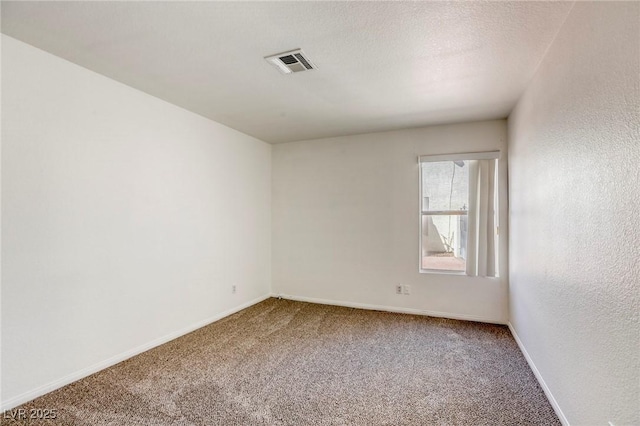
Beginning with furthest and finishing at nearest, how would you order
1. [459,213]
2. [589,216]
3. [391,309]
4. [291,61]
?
[391,309], [459,213], [291,61], [589,216]

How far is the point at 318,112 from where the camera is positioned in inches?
133

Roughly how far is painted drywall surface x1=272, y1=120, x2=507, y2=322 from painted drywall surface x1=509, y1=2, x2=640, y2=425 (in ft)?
4.23

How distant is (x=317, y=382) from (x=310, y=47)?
2.51 meters

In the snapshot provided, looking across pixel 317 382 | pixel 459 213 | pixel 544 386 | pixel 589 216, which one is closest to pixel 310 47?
pixel 589 216

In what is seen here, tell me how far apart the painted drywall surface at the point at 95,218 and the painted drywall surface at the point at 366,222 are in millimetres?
1233

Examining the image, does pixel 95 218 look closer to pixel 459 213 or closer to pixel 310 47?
pixel 310 47

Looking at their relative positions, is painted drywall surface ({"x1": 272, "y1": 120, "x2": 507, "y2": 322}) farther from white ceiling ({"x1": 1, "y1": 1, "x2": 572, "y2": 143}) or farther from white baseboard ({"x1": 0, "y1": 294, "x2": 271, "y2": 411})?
white baseboard ({"x1": 0, "y1": 294, "x2": 271, "y2": 411})

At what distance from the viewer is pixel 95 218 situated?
245 centimetres

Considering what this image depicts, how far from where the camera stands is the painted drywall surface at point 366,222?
147 inches

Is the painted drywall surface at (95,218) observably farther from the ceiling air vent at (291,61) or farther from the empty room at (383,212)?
the ceiling air vent at (291,61)

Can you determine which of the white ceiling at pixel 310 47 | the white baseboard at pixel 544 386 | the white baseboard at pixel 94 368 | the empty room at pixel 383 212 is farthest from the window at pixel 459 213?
the white baseboard at pixel 94 368

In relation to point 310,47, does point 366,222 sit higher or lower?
lower

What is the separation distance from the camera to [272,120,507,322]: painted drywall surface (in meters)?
3.72

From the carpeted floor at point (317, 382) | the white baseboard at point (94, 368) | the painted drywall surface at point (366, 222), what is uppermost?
the painted drywall surface at point (366, 222)
